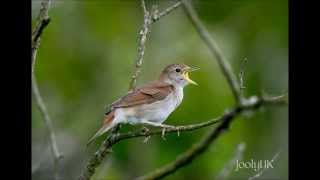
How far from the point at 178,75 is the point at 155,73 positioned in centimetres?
40

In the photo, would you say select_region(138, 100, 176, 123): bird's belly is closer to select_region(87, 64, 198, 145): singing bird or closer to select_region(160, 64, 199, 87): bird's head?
select_region(87, 64, 198, 145): singing bird

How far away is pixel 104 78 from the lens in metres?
4.69

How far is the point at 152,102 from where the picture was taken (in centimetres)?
397

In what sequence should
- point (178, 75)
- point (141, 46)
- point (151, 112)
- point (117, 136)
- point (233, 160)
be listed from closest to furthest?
point (117, 136) < point (141, 46) < point (233, 160) < point (151, 112) < point (178, 75)

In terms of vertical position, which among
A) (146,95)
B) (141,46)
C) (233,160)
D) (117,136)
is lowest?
(233,160)

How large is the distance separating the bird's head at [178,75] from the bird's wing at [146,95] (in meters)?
0.06

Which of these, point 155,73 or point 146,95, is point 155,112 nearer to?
point 146,95

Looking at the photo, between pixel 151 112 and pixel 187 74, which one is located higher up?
pixel 187 74

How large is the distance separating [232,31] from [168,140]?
867 millimetres

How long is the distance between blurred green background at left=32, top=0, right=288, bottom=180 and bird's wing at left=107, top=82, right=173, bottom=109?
0.73 feet

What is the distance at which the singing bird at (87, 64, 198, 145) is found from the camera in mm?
3684

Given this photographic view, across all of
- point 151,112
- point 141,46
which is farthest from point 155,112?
point 141,46
